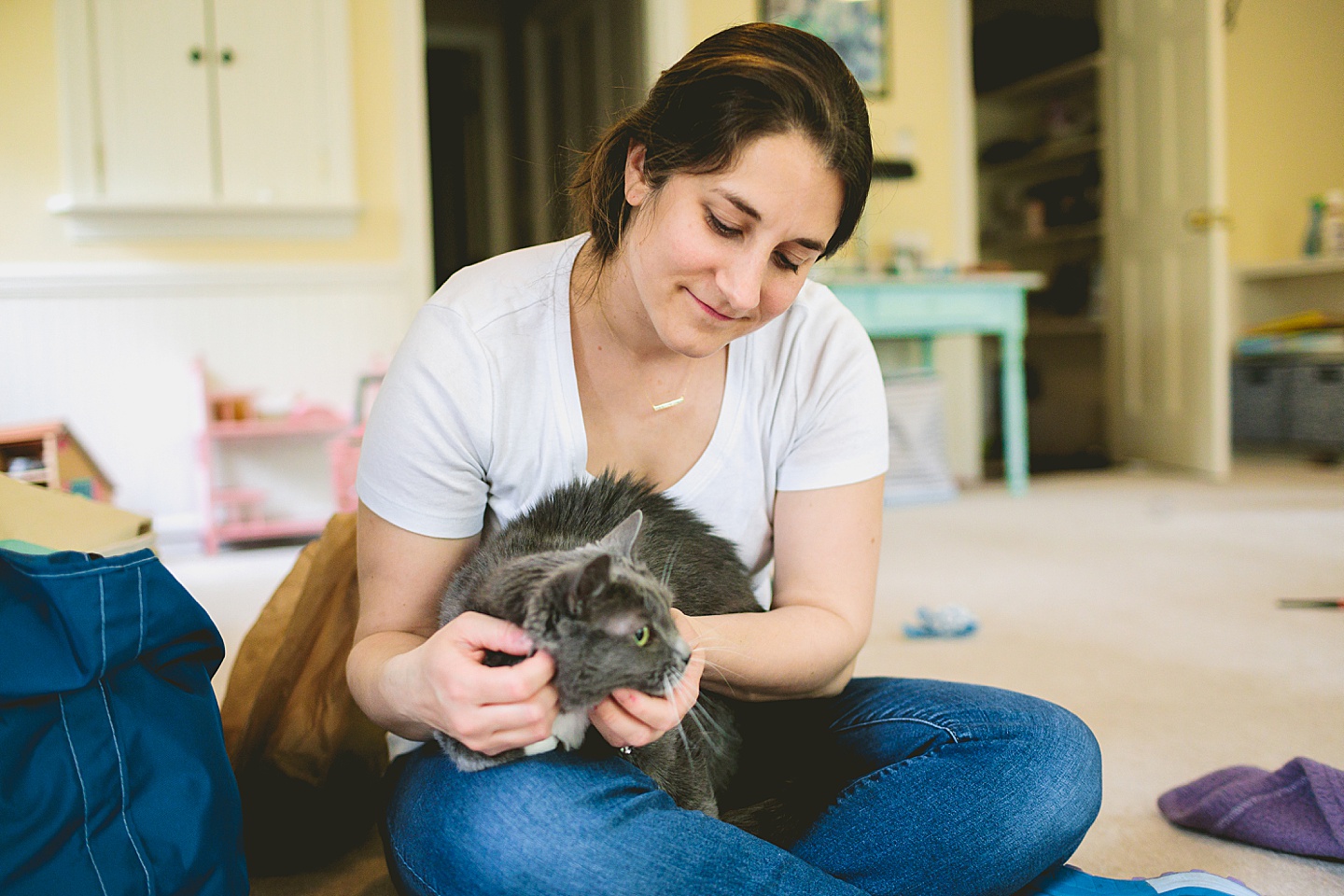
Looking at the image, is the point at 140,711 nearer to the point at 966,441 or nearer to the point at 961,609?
the point at 961,609

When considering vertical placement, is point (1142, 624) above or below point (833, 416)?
below

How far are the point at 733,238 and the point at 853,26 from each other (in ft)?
12.3

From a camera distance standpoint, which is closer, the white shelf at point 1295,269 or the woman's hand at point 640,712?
the woman's hand at point 640,712

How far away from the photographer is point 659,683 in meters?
0.75

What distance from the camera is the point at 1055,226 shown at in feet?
17.9

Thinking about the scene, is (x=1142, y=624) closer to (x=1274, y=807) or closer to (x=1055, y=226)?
(x=1274, y=807)

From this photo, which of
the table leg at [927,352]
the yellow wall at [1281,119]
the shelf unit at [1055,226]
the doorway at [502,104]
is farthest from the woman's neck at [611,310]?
the yellow wall at [1281,119]

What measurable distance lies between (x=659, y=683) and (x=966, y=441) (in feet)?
12.9

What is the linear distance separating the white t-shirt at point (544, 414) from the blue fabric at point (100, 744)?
24 cm

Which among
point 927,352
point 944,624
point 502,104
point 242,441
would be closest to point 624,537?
point 944,624

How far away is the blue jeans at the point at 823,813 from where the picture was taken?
747 mm

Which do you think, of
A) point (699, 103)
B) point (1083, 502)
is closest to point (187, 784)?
point (699, 103)

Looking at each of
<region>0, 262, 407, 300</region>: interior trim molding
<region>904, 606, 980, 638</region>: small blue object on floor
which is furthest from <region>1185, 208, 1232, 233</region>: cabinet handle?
<region>0, 262, 407, 300</region>: interior trim molding

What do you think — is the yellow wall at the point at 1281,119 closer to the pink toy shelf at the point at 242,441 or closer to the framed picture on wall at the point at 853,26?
the framed picture on wall at the point at 853,26
